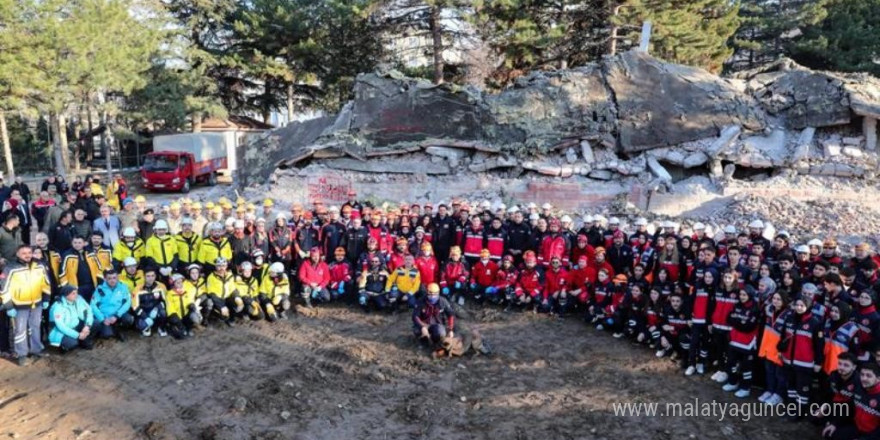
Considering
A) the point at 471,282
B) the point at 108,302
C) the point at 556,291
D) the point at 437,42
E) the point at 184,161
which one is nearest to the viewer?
the point at 108,302

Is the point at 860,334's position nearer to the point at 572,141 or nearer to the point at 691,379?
the point at 691,379

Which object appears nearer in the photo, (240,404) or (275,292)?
(240,404)

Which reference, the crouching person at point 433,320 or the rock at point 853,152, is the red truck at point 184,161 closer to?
the crouching person at point 433,320

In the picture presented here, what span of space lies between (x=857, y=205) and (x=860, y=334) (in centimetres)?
1031

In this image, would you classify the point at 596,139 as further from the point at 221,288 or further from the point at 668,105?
the point at 221,288

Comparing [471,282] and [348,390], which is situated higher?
[471,282]

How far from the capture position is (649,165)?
680 inches

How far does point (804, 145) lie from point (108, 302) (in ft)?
57.6

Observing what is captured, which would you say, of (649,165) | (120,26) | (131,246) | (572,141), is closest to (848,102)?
(649,165)

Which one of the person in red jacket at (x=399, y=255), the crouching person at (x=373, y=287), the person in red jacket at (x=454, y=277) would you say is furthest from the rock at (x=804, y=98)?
the crouching person at (x=373, y=287)

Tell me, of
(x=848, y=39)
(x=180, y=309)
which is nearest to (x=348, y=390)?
(x=180, y=309)

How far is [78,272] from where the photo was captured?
9.32m

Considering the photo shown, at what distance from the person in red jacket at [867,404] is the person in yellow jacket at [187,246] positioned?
969 cm

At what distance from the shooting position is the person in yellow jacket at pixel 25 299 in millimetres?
8242
